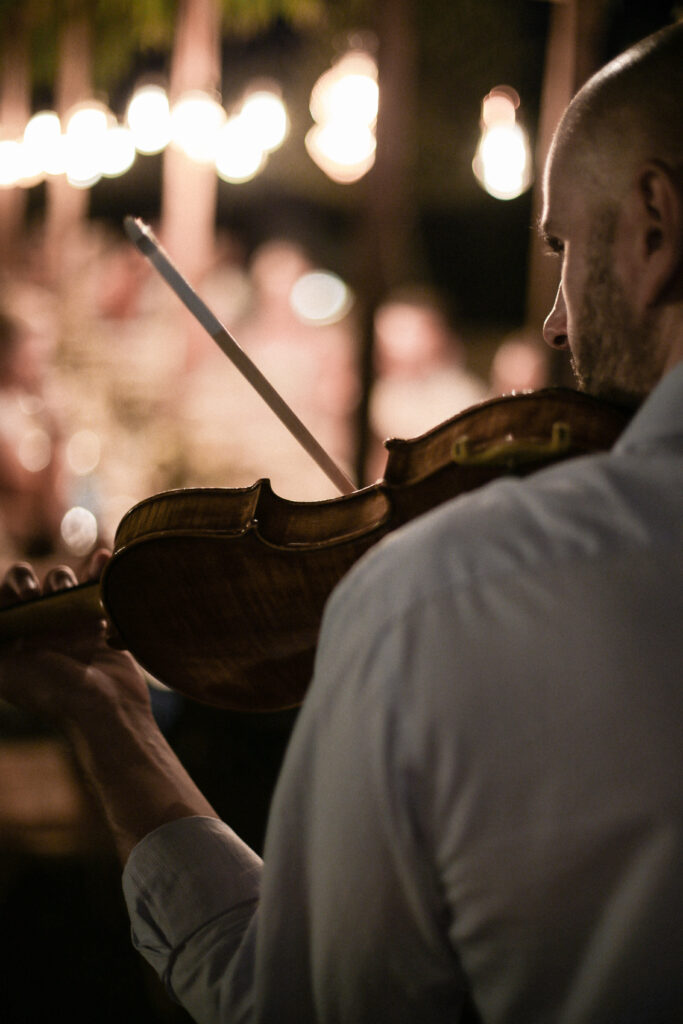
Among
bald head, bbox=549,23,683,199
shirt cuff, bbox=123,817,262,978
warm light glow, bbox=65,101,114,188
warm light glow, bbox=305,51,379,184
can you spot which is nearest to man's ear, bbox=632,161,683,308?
bald head, bbox=549,23,683,199

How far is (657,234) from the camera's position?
71cm

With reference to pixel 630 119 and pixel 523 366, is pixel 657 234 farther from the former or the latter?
pixel 523 366

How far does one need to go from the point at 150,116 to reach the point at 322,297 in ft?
7.69

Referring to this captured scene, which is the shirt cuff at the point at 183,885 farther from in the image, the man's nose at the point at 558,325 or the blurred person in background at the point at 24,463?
the blurred person in background at the point at 24,463

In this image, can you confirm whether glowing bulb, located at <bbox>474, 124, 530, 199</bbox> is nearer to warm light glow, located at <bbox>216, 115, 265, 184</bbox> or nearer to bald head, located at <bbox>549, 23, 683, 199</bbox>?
warm light glow, located at <bbox>216, 115, 265, 184</bbox>

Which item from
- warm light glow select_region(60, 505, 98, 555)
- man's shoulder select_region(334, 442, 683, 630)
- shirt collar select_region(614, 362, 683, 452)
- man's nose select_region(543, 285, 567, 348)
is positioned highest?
man's nose select_region(543, 285, 567, 348)

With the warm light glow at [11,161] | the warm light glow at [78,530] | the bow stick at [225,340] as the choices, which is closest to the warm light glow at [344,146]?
the warm light glow at [11,161]

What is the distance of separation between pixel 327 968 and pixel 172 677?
22.7 inches

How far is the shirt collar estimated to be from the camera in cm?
61

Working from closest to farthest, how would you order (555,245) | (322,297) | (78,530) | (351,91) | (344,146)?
1. (555,245)
2. (78,530)
3. (351,91)
4. (344,146)
5. (322,297)

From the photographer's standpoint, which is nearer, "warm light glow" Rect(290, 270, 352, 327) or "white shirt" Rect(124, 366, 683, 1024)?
"white shirt" Rect(124, 366, 683, 1024)

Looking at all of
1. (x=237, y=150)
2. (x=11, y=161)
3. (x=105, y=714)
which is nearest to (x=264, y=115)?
(x=237, y=150)

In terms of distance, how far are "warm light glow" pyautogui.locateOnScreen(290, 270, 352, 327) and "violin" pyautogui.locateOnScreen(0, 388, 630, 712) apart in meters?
5.24

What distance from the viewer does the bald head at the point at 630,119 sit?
2.39ft
